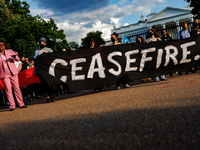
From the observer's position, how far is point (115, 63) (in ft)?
26.9

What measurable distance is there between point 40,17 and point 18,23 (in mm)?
8176

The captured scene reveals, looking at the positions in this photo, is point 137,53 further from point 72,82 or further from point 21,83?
point 21,83

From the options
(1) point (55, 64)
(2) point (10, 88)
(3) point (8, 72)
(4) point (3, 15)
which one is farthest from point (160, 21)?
(2) point (10, 88)

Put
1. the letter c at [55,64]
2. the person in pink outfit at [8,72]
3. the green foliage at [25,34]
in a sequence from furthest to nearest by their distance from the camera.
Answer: the green foliage at [25,34]
the letter c at [55,64]
the person in pink outfit at [8,72]

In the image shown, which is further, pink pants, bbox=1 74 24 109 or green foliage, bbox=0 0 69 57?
green foliage, bbox=0 0 69 57

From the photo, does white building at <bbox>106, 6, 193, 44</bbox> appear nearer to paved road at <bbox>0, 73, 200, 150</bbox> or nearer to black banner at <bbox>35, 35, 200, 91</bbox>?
black banner at <bbox>35, 35, 200, 91</bbox>

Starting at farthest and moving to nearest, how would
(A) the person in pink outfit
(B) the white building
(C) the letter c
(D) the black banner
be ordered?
(B) the white building, (D) the black banner, (C) the letter c, (A) the person in pink outfit

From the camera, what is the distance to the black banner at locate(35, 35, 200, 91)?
25.5 feet

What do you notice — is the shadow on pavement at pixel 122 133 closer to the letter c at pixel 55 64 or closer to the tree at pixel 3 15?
the letter c at pixel 55 64

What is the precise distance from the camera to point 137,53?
8422 mm

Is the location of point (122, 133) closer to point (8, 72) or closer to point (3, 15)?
point (8, 72)

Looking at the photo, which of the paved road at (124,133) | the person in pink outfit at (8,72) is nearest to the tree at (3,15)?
the person in pink outfit at (8,72)

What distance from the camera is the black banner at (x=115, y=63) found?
306 inches

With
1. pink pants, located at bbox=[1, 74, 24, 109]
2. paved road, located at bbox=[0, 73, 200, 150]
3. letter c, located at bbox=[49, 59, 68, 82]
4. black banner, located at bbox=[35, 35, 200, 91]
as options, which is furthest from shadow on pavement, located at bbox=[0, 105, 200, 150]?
black banner, located at bbox=[35, 35, 200, 91]
